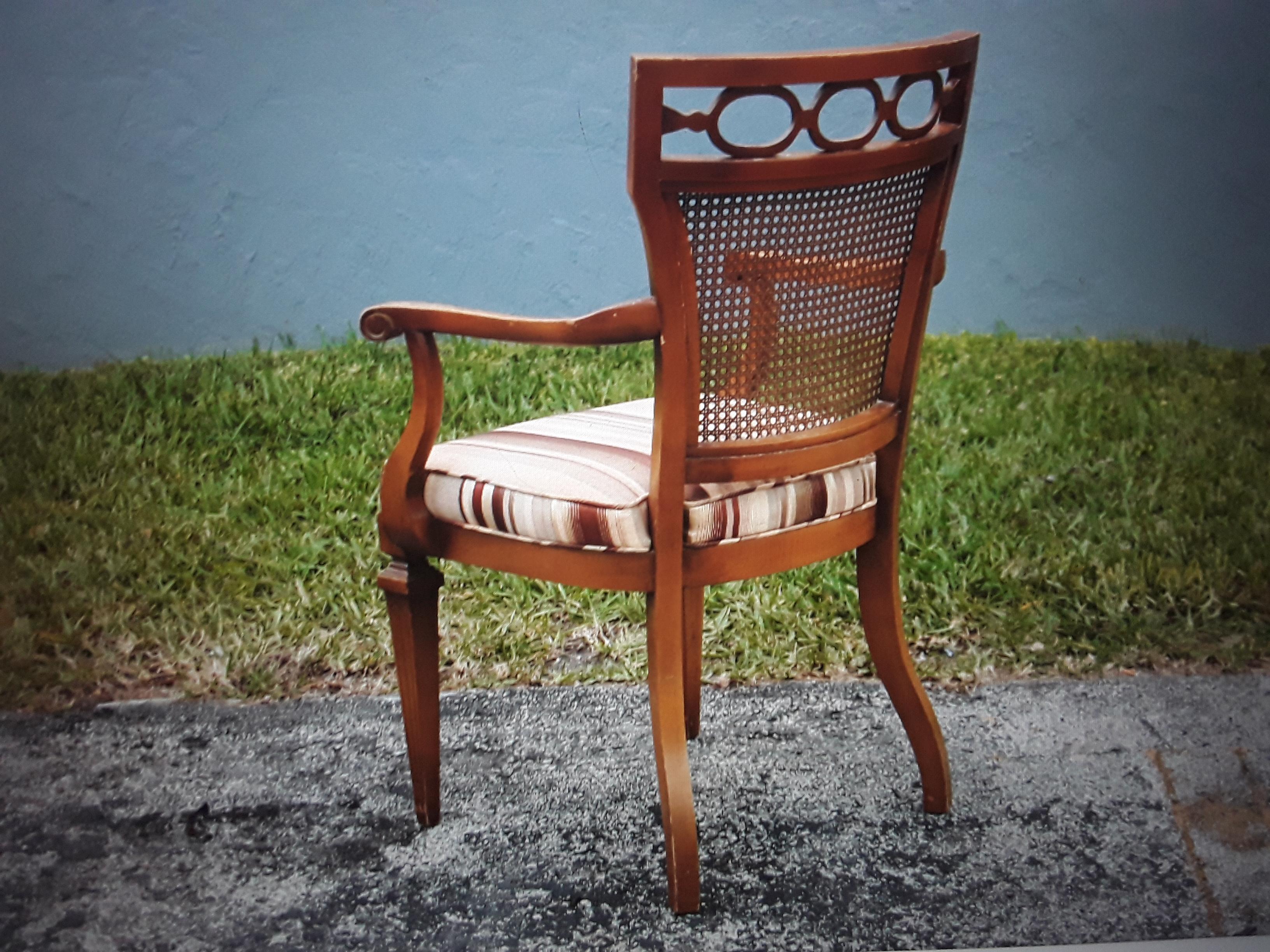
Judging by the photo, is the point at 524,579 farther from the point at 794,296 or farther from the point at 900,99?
the point at 900,99

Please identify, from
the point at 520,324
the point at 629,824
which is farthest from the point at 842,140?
the point at 629,824

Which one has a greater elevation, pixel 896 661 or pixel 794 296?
pixel 794 296

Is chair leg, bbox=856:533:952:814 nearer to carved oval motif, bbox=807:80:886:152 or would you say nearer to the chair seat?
the chair seat

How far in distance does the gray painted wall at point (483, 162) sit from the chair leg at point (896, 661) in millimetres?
976

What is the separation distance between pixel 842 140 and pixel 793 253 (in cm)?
16

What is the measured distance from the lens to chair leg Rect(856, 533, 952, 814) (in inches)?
79.1

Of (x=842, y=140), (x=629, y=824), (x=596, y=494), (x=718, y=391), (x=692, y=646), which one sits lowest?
(x=629, y=824)

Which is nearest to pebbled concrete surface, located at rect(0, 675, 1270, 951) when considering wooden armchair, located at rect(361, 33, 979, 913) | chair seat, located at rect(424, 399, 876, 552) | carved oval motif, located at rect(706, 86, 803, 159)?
wooden armchair, located at rect(361, 33, 979, 913)

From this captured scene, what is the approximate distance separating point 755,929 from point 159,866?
944mm

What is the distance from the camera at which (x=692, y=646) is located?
226 centimetres

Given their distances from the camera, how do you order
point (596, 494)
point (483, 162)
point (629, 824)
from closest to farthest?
1. point (596, 494)
2. point (629, 824)
3. point (483, 162)

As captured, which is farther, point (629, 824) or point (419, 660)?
point (629, 824)

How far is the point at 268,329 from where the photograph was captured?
2957 mm

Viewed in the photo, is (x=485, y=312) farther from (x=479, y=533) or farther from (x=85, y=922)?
(x=85, y=922)
